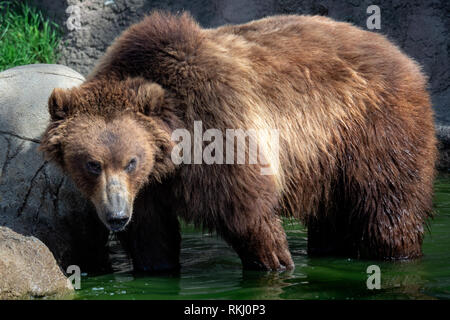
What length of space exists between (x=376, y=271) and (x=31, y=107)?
2980mm

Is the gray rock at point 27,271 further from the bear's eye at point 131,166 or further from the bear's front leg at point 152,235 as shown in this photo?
the bear's eye at point 131,166

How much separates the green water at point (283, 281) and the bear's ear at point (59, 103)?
1219mm

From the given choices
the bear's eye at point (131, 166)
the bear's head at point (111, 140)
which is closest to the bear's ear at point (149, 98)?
the bear's head at point (111, 140)

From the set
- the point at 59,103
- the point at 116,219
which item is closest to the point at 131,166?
the point at 116,219

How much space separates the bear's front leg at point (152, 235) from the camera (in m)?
5.55

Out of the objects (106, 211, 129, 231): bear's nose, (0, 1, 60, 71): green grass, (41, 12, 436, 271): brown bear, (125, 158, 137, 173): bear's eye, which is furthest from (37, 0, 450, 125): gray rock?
(106, 211, 129, 231): bear's nose

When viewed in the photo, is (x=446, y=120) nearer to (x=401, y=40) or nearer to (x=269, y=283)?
(x=401, y=40)

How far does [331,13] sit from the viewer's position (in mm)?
11375

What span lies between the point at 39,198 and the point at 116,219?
126 cm

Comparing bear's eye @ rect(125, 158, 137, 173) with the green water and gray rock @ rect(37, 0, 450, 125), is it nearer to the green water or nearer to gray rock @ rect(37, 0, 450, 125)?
the green water

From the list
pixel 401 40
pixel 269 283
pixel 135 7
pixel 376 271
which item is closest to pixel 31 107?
pixel 269 283

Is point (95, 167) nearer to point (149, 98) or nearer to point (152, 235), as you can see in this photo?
point (149, 98)

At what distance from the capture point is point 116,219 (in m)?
4.88

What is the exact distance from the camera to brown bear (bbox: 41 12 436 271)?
5.15 m
